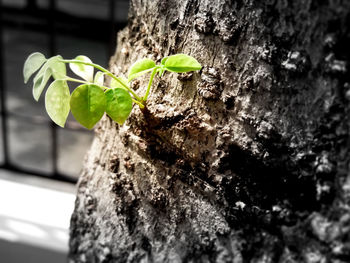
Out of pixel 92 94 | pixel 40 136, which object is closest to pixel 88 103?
pixel 92 94

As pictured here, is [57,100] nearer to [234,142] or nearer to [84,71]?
[84,71]

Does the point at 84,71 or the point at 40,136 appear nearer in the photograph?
the point at 84,71

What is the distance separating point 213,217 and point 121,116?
0.56ft

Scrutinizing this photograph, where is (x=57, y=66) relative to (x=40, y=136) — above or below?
above

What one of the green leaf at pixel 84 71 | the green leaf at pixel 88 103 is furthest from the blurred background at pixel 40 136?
the green leaf at pixel 88 103

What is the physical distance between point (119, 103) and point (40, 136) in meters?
1.48

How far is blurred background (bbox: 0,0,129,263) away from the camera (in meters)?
1.54

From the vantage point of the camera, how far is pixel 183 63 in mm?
482

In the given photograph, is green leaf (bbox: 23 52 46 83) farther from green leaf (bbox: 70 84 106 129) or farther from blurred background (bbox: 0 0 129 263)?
blurred background (bbox: 0 0 129 263)

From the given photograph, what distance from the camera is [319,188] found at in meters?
0.45

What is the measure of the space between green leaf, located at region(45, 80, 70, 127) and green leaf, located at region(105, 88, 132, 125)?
0.17 ft

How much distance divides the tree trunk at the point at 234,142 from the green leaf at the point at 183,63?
0.04 metres

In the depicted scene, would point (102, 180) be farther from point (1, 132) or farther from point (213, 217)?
point (1, 132)

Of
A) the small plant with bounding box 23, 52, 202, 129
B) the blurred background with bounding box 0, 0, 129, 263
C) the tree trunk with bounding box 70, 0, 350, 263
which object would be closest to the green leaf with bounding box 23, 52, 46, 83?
the small plant with bounding box 23, 52, 202, 129
